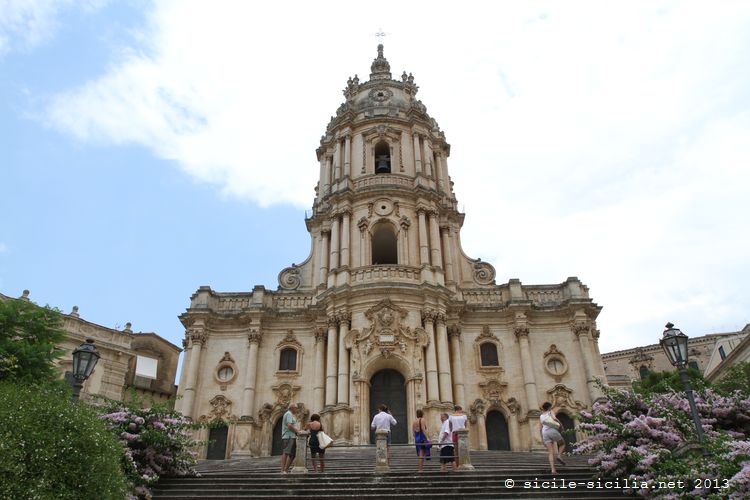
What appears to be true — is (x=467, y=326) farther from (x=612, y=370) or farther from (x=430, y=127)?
(x=612, y=370)

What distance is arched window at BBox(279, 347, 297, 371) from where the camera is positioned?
29025 millimetres

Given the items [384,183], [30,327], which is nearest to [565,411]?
[384,183]

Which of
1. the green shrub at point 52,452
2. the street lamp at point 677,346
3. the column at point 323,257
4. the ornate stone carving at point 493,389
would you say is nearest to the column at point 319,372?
the column at point 323,257

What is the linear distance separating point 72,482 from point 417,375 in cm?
1893

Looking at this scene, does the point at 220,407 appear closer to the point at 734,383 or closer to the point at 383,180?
the point at 383,180

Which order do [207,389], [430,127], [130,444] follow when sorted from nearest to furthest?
[130,444], [207,389], [430,127]

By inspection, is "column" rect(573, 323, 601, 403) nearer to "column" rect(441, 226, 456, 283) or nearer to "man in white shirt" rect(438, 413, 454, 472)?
"column" rect(441, 226, 456, 283)

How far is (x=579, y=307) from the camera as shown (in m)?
29.1

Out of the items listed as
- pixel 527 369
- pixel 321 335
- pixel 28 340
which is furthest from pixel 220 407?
pixel 527 369

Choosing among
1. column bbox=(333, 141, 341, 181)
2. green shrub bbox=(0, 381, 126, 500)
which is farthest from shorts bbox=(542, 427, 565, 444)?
column bbox=(333, 141, 341, 181)

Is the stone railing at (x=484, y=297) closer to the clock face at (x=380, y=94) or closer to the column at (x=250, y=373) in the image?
the column at (x=250, y=373)

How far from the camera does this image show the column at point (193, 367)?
90.0ft

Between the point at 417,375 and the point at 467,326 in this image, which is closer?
the point at 417,375

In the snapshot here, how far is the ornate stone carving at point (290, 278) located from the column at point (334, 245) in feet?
8.34
